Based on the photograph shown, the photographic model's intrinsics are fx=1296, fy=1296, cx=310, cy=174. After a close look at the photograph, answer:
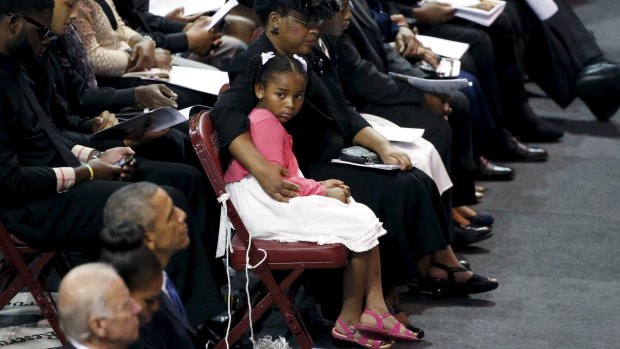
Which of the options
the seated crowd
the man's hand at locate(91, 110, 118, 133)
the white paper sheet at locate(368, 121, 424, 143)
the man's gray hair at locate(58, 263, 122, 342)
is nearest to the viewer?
the man's gray hair at locate(58, 263, 122, 342)

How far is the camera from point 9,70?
14.8 feet

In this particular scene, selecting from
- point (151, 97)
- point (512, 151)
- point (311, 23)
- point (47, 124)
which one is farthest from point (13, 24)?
point (512, 151)

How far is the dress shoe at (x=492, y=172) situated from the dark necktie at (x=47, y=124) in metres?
3.10

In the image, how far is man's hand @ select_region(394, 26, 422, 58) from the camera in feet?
22.1

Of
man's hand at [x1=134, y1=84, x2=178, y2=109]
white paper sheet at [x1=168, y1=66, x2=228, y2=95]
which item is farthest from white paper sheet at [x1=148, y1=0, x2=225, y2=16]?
man's hand at [x1=134, y1=84, x2=178, y2=109]

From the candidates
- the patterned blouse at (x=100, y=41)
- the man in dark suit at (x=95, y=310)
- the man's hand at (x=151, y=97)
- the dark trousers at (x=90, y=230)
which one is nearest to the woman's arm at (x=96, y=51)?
the patterned blouse at (x=100, y=41)

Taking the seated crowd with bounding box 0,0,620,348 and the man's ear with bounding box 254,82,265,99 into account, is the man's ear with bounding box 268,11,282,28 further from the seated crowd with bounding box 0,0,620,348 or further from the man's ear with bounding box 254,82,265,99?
the man's ear with bounding box 254,82,265,99

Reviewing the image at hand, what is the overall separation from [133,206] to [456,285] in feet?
7.35

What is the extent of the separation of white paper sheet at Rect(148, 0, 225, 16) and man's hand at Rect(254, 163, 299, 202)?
2.36 metres

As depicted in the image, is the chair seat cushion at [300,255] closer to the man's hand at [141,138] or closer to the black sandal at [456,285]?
the man's hand at [141,138]

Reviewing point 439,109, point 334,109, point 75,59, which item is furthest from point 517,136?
point 75,59

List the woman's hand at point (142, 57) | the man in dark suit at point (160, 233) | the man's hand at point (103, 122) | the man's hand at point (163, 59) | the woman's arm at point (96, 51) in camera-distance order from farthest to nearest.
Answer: the man's hand at point (163, 59) < the woman's hand at point (142, 57) < the woman's arm at point (96, 51) < the man's hand at point (103, 122) < the man in dark suit at point (160, 233)

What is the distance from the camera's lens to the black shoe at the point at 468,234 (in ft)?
20.1

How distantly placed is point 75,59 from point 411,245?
158 cm
